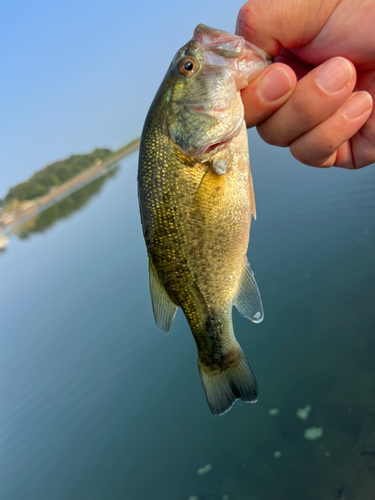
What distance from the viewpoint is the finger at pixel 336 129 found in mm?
2010

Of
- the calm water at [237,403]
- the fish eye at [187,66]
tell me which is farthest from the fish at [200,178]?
the calm water at [237,403]

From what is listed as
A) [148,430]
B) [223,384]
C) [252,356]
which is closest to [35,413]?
[148,430]

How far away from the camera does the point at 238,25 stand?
1979mm

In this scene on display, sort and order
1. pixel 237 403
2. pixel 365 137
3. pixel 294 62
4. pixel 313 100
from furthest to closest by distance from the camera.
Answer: pixel 237 403
pixel 365 137
pixel 294 62
pixel 313 100

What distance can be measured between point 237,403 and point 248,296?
3814 millimetres

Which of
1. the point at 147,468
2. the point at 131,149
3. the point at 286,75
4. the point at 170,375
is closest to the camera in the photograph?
the point at 286,75

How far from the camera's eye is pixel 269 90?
1870mm

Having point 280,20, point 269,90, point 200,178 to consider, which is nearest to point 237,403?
point 200,178

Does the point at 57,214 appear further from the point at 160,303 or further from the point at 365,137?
the point at 365,137

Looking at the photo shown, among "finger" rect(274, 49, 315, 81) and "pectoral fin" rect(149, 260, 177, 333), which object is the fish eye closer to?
"finger" rect(274, 49, 315, 81)

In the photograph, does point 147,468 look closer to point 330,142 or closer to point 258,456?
point 258,456

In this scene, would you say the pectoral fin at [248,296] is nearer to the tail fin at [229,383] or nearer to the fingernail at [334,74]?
the tail fin at [229,383]

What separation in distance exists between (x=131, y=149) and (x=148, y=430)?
3098 inches

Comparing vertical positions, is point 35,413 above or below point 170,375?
above
